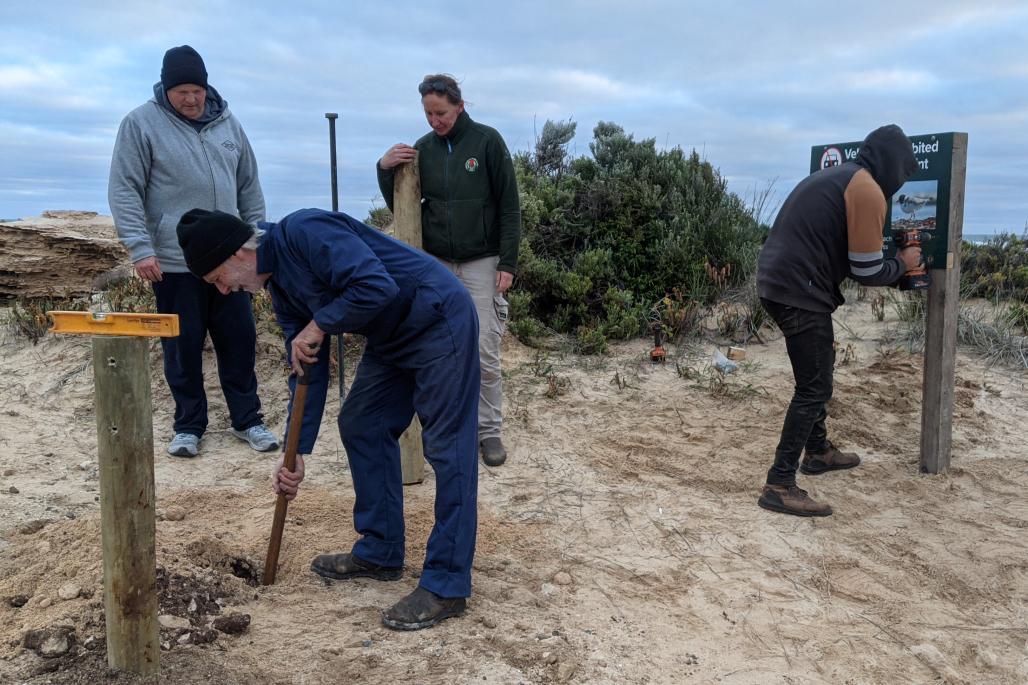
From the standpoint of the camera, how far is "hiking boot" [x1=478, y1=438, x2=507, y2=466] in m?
5.75

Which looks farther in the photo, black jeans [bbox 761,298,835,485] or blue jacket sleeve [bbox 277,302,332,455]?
black jeans [bbox 761,298,835,485]

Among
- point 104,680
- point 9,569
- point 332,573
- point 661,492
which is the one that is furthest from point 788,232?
point 9,569

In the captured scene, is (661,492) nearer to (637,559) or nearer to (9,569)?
(637,559)

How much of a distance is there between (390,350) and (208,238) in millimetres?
870

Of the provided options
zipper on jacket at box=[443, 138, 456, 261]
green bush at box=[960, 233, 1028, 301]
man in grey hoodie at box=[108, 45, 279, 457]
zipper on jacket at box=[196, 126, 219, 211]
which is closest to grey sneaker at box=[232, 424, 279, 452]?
man in grey hoodie at box=[108, 45, 279, 457]

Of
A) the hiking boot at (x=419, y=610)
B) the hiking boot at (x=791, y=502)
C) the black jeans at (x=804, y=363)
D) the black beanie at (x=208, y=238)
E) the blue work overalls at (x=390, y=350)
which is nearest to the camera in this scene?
the black beanie at (x=208, y=238)

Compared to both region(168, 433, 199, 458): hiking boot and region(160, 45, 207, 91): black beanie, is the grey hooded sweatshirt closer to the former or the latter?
region(160, 45, 207, 91): black beanie

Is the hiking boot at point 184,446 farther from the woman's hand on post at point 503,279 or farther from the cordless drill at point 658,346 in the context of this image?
the cordless drill at point 658,346

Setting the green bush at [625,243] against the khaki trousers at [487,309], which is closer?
the khaki trousers at [487,309]

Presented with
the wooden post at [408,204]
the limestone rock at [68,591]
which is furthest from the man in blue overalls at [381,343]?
the wooden post at [408,204]

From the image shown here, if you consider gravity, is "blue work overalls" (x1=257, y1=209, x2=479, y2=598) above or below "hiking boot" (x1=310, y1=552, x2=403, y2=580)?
above

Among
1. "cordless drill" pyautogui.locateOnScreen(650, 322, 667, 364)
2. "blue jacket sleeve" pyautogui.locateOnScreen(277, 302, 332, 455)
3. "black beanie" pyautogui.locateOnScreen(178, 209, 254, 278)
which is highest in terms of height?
"black beanie" pyautogui.locateOnScreen(178, 209, 254, 278)

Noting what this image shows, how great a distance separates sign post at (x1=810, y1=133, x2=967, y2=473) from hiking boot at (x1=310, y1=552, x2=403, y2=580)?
368 cm

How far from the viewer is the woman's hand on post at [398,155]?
5.22 m
